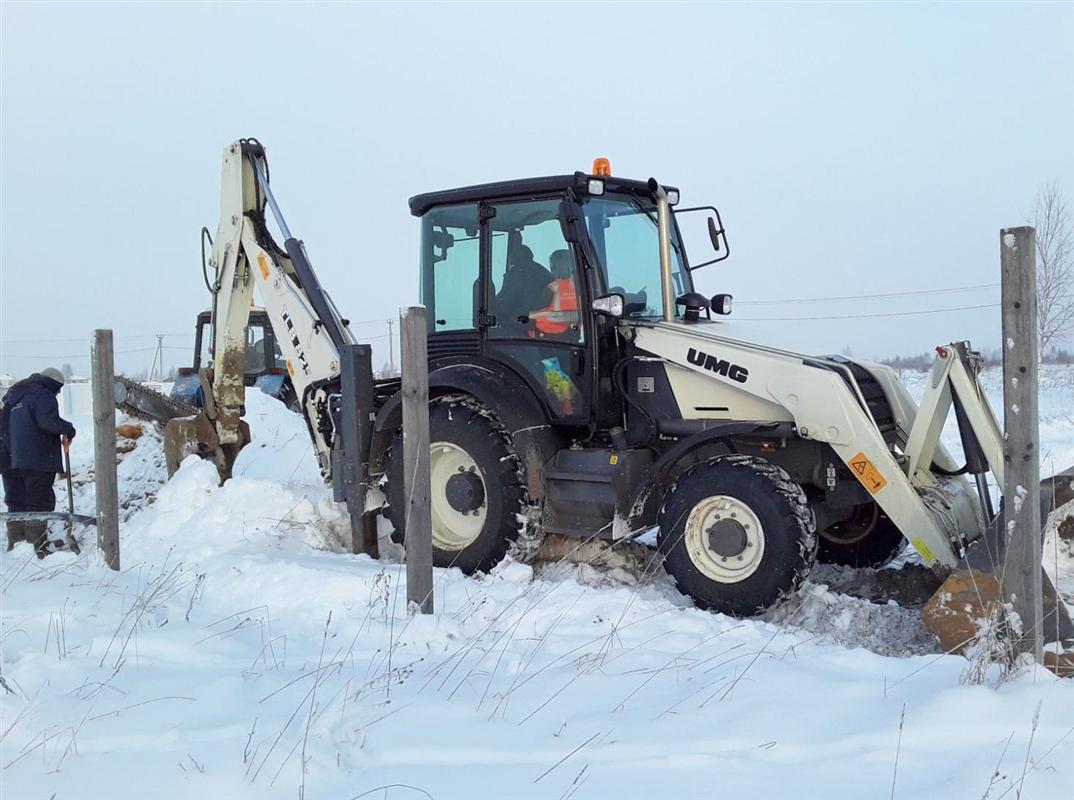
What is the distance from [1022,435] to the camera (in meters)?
4.18

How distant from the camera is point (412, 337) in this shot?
16.9 feet

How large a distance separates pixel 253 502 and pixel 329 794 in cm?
463

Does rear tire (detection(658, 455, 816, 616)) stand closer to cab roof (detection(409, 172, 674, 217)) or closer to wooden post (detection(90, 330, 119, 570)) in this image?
cab roof (detection(409, 172, 674, 217))

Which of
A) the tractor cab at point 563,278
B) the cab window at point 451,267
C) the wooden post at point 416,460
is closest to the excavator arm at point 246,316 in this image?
the cab window at point 451,267

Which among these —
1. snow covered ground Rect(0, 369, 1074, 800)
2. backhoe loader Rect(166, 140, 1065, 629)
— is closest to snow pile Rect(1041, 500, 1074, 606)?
backhoe loader Rect(166, 140, 1065, 629)

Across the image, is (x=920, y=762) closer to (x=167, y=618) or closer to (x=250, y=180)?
(x=167, y=618)

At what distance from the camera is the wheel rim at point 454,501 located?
661 cm

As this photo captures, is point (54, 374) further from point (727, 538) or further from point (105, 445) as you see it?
point (727, 538)

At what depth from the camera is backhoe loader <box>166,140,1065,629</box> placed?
552 cm

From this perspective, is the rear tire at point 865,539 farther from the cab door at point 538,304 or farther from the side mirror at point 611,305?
the side mirror at point 611,305

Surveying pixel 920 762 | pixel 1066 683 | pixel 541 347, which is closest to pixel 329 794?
pixel 920 762

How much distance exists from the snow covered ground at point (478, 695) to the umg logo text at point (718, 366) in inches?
51.7

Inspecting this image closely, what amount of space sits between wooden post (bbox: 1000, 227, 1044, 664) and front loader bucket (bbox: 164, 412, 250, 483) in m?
6.06

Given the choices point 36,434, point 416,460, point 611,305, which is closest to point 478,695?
point 416,460
